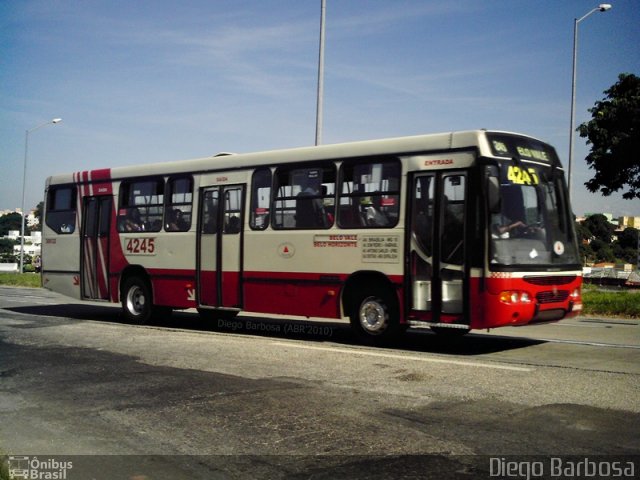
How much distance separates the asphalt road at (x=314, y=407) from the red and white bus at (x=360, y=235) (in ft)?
2.61

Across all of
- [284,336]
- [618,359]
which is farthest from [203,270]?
[618,359]

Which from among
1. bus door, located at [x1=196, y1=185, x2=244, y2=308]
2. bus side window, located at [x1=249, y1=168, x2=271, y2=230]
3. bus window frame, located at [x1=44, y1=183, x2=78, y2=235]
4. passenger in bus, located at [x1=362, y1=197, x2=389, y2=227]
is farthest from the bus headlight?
bus window frame, located at [x1=44, y1=183, x2=78, y2=235]

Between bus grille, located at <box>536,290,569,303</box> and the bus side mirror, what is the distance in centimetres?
143

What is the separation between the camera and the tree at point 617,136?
32.1 metres

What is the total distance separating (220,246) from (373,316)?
12.4 ft

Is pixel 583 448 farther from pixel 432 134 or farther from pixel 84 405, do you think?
pixel 432 134

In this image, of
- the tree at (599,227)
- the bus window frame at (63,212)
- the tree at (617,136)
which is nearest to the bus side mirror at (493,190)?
the bus window frame at (63,212)

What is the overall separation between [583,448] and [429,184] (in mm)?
6009

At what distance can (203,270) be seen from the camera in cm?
1422

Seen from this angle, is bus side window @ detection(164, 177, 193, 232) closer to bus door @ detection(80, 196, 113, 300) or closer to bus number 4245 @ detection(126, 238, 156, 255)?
bus number 4245 @ detection(126, 238, 156, 255)

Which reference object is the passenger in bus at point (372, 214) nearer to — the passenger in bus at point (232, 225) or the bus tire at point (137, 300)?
the passenger in bus at point (232, 225)

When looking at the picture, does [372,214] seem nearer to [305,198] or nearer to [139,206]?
[305,198]

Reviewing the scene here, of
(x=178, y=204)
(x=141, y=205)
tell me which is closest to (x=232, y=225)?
(x=178, y=204)

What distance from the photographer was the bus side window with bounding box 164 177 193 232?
47.9 ft
